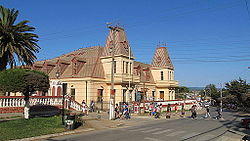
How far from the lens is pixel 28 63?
954 inches

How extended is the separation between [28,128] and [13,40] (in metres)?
10.6

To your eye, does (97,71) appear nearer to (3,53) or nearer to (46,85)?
(3,53)

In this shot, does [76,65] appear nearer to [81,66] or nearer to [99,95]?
[81,66]

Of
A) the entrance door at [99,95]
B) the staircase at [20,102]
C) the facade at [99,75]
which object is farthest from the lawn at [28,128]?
the entrance door at [99,95]

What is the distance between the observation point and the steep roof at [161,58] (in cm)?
4559

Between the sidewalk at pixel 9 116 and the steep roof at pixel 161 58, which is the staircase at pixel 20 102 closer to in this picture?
the sidewalk at pixel 9 116

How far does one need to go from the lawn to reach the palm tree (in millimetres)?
9225

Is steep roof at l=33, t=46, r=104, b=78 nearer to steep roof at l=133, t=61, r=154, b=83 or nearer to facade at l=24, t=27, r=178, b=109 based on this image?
facade at l=24, t=27, r=178, b=109

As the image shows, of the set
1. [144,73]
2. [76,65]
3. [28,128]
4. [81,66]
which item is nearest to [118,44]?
[81,66]

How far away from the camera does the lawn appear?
40.7 feet

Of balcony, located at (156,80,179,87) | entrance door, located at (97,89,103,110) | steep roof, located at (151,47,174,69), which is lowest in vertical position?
entrance door, located at (97,89,103,110)

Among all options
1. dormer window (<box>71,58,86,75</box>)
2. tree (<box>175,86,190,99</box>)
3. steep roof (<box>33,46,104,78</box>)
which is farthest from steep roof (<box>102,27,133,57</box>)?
tree (<box>175,86,190,99</box>)

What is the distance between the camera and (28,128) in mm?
13938

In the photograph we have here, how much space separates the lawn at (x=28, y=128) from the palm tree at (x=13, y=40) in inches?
363
